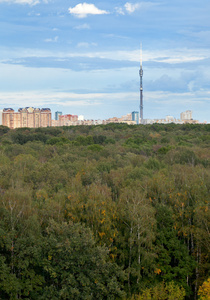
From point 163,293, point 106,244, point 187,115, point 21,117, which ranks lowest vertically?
point 163,293

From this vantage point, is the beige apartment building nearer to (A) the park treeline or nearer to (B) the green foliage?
(A) the park treeline

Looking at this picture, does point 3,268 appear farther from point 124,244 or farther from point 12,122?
point 12,122

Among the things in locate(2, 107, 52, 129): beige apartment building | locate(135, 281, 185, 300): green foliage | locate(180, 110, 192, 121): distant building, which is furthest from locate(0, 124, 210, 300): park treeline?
locate(180, 110, 192, 121): distant building

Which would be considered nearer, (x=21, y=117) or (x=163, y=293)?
(x=163, y=293)

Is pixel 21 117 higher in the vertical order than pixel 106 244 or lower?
higher

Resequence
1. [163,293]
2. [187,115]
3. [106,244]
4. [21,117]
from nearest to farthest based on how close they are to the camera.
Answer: [163,293], [106,244], [21,117], [187,115]

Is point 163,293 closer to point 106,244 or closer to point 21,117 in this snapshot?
point 106,244

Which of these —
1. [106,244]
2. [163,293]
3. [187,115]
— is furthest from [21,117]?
[163,293]

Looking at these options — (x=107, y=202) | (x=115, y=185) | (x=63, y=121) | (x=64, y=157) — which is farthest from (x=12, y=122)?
(x=107, y=202)

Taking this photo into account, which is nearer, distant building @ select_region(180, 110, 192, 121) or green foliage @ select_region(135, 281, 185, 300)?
green foliage @ select_region(135, 281, 185, 300)

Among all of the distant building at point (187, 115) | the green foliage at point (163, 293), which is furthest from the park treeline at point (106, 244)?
the distant building at point (187, 115)

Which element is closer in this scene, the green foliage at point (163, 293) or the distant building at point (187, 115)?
the green foliage at point (163, 293)

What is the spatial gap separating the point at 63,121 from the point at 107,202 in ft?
451

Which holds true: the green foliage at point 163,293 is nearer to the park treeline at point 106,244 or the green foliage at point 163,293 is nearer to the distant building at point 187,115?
the park treeline at point 106,244
